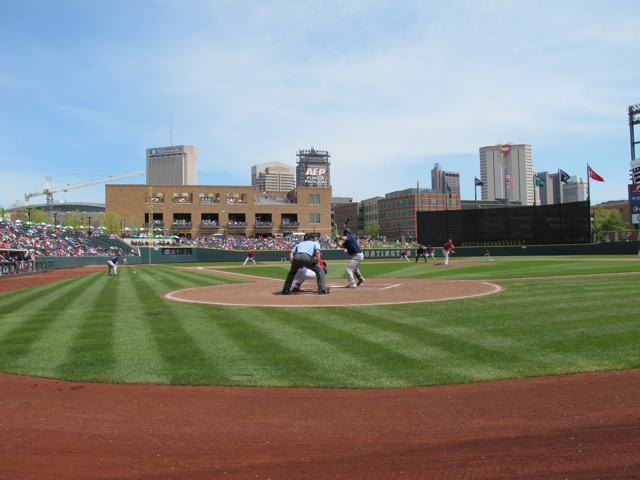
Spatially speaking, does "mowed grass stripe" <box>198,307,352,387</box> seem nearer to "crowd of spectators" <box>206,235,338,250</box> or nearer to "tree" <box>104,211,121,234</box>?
"crowd of spectators" <box>206,235,338,250</box>

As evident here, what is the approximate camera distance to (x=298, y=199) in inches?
3250

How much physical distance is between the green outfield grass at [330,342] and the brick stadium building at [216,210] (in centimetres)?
6682

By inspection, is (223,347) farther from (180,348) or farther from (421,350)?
(421,350)

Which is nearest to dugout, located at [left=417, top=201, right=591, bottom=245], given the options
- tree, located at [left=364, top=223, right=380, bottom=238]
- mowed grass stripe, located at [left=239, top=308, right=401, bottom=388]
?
mowed grass stripe, located at [left=239, top=308, right=401, bottom=388]

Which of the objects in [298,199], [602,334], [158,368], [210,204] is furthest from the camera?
[298,199]

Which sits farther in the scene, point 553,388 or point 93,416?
point 553,388

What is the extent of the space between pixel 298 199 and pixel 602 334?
7697cm

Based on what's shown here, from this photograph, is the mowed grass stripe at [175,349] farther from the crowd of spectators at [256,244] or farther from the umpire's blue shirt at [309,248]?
the crowd of spectators at [256,244]

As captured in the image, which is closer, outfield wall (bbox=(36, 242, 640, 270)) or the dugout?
outfield wall (bbox=(36, 242, 640, 270))

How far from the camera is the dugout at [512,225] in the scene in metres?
50.0

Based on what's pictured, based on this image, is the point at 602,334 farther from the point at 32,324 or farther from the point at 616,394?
the point at 32,324

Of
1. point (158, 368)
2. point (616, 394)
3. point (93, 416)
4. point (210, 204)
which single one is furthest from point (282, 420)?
point (210, 204)

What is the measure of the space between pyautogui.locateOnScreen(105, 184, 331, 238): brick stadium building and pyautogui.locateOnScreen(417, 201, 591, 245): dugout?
27.9m

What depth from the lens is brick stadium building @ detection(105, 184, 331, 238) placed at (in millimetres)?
73875
